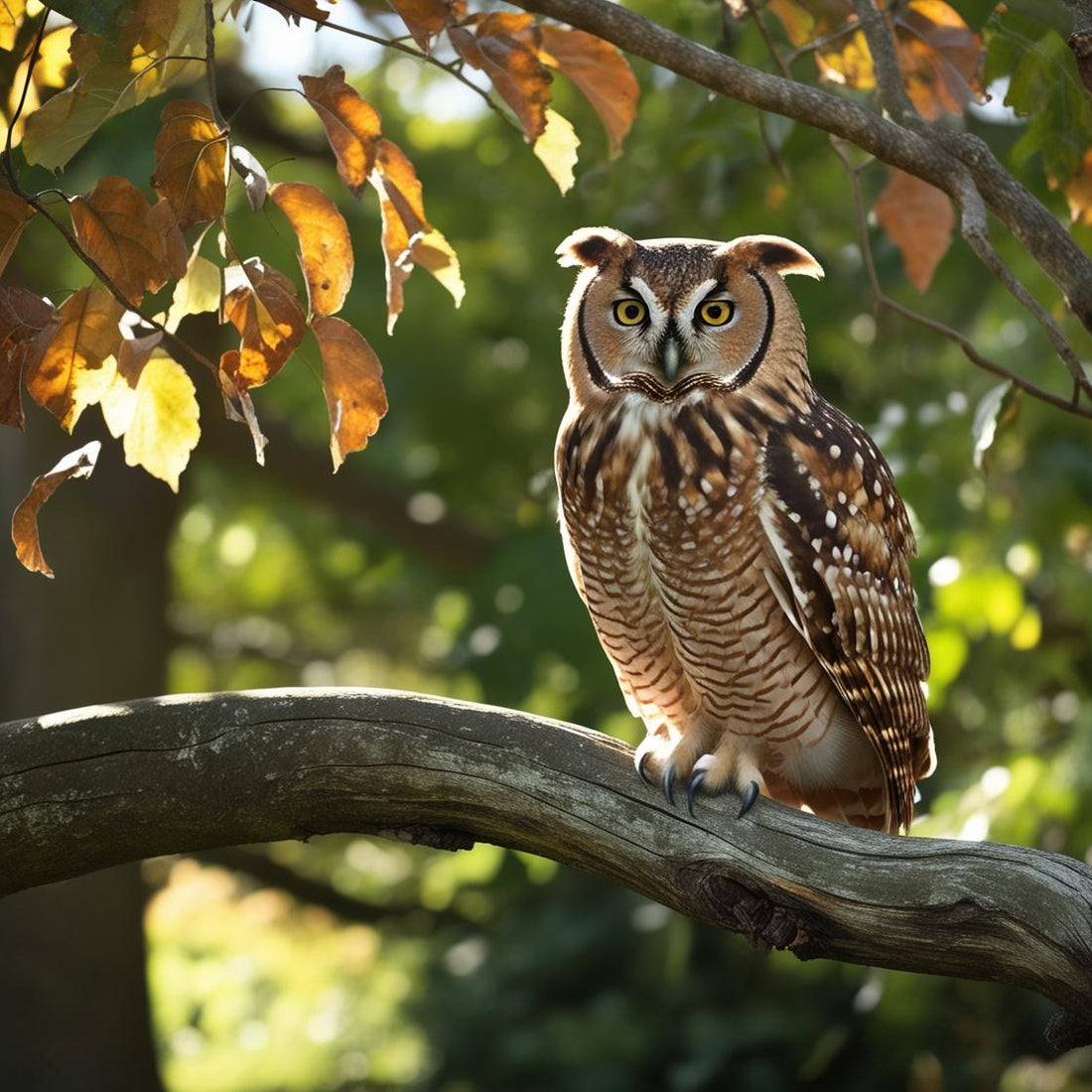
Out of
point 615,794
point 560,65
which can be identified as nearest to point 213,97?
point 560,65

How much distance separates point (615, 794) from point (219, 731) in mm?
618

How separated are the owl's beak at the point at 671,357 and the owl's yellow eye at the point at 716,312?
0.07 m

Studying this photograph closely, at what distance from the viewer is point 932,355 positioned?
596cm

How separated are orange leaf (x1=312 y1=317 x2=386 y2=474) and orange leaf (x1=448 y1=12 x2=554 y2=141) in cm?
40

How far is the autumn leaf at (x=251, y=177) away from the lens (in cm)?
164

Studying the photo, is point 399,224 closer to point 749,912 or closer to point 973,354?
point 973,354

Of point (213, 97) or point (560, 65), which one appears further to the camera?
point (560, 65)

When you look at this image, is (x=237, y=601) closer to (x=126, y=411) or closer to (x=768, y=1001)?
(x=768, y=1001)

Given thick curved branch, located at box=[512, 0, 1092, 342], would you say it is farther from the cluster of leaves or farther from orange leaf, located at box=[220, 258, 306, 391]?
orange leaf, located at box=[220, 258, 306, 391]

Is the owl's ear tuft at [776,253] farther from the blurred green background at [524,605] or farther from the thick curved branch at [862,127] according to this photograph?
the thick curved branch at [862,127]

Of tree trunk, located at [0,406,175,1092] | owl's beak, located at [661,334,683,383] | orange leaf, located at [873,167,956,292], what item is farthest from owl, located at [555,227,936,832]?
tree trunk, located at [0,406,175,1092]

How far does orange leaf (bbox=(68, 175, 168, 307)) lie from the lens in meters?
1.81

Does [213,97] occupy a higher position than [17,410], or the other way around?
[213,97]

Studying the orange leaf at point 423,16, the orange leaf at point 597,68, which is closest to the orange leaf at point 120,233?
the orange leaf at point 423,16
